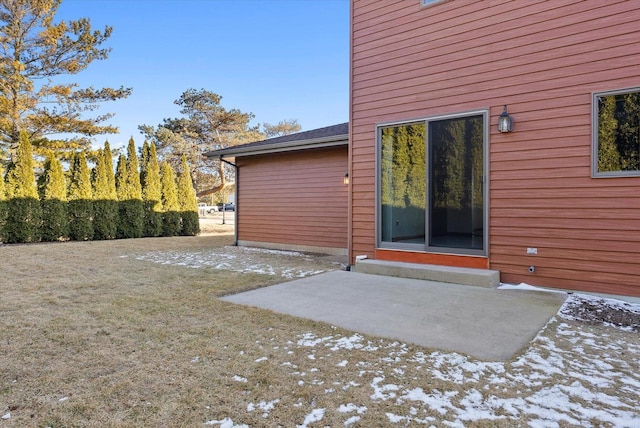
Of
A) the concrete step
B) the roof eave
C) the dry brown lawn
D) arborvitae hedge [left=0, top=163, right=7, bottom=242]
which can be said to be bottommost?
the dry brown lawn

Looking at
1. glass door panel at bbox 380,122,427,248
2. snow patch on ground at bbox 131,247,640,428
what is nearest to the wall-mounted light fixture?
glass door panel at bbox 380,122,427,248

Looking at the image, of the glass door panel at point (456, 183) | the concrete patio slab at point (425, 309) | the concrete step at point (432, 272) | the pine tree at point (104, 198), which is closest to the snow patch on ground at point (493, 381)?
the concrete patio slab at point (425, 309)

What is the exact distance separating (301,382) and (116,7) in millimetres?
14134

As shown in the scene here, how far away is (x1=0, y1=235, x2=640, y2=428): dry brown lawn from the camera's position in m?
1.63

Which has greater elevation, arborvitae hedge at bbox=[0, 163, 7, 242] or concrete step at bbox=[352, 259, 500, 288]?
arborvitae hedge at bbox=[0, 163, 7, 242]

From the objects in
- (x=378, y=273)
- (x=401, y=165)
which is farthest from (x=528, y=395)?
(x=401, y=165)

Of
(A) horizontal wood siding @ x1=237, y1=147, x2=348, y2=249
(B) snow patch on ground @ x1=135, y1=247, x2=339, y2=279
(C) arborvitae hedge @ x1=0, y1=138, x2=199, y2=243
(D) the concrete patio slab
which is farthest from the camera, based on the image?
(C) arborvitae hedge @ x1=0, y1=138, x2=199, y2=243

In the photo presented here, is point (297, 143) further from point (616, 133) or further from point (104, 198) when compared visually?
point (104, 198)

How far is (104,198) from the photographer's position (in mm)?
10633

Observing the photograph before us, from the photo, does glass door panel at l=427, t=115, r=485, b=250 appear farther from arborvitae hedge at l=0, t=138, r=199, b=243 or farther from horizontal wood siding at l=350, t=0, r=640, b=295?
arborvitae hedge at l=0, t=138, r=199, b=243

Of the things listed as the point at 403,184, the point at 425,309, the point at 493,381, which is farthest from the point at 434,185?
the point at 493,381

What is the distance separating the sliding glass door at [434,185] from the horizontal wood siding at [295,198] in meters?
2.29

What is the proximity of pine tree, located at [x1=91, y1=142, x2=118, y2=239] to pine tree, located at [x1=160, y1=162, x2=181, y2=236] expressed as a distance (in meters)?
1.61

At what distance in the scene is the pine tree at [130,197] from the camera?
1114 cm
